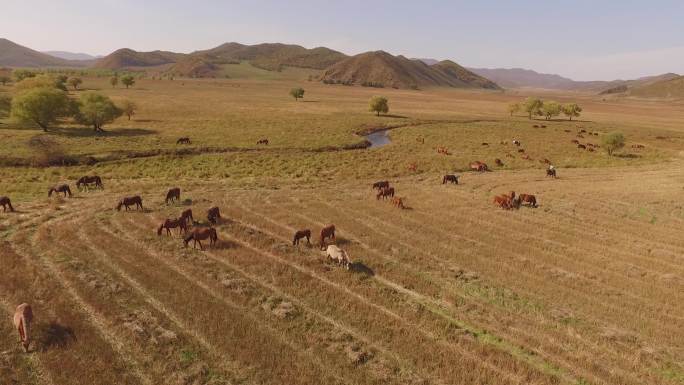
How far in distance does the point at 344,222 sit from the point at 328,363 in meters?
12.8

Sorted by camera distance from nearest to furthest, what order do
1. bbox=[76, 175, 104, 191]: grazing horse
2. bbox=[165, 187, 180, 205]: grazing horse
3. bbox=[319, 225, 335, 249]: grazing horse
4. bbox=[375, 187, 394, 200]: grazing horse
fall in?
bbox=[319, 225, 335, 249]: grazing horse, bbox=[165, 187, 180, 205]: grazing horse, bbox=[375, 187, 394, 200]: grazing horse, bbox=[76, 175, 104, 191]: grazing horse

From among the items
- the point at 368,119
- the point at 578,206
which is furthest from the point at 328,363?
the point at 368,119

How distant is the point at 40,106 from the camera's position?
54.4 metres

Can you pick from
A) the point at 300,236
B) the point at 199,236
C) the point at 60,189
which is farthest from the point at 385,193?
the point at 60,189

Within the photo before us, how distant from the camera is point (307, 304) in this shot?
14727mm

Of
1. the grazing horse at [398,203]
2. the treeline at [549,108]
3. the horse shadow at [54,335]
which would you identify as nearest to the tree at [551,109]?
the treeline at [549,108]

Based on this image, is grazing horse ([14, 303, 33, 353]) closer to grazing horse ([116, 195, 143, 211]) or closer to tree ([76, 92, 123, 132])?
grazing horse ([116, 195, 143, 211])

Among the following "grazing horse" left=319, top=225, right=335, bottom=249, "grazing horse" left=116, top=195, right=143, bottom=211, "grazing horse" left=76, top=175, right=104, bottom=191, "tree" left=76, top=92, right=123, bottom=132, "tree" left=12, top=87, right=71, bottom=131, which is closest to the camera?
"grazing horse" left=319, top=225, right=335, bottom=249

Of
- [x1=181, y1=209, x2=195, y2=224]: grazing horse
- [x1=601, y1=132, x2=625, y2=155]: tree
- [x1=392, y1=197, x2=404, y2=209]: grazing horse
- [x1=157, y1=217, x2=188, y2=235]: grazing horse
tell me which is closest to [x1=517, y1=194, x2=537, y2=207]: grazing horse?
[x1=392, y1=197, x2=404, y2=209]: grazing horse

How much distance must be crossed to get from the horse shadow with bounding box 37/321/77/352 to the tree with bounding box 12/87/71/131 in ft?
174

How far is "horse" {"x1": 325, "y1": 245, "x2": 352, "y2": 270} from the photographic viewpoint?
17.8 metres

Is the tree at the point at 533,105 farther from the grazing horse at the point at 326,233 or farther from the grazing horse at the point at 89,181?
the grazing horse at the point at 89,181

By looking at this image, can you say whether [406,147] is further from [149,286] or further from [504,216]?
[149,286]

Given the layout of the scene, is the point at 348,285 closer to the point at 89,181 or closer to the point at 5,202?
the point at 5,202
